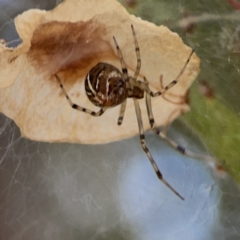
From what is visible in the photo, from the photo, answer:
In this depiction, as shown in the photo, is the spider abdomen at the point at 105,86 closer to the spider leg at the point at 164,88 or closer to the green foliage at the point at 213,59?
the spider leg at the point at 164,88

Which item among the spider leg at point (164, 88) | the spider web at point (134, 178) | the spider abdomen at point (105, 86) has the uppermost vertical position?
the spider abdomen at point (105, 86)

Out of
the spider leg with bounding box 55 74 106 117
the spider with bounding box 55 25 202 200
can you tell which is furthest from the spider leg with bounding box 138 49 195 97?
the spider leg with bounding box 55 74 106 117

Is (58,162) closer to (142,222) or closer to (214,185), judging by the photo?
(142,222)

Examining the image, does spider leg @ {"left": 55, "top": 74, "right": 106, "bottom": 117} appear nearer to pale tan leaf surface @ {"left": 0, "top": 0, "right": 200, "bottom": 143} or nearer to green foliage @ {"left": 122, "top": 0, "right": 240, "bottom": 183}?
pale tan leaf surface @ {"left": 0, "top": 0, "right": 200, "bottom": 143}

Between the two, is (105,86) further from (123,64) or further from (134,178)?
(134,178)

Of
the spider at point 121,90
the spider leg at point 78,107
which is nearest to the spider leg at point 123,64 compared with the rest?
the spider at point 121,90

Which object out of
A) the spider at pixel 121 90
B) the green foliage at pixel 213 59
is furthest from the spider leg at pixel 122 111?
the green foliage at pixel 213 59

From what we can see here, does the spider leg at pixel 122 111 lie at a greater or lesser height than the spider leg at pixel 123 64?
lesser
